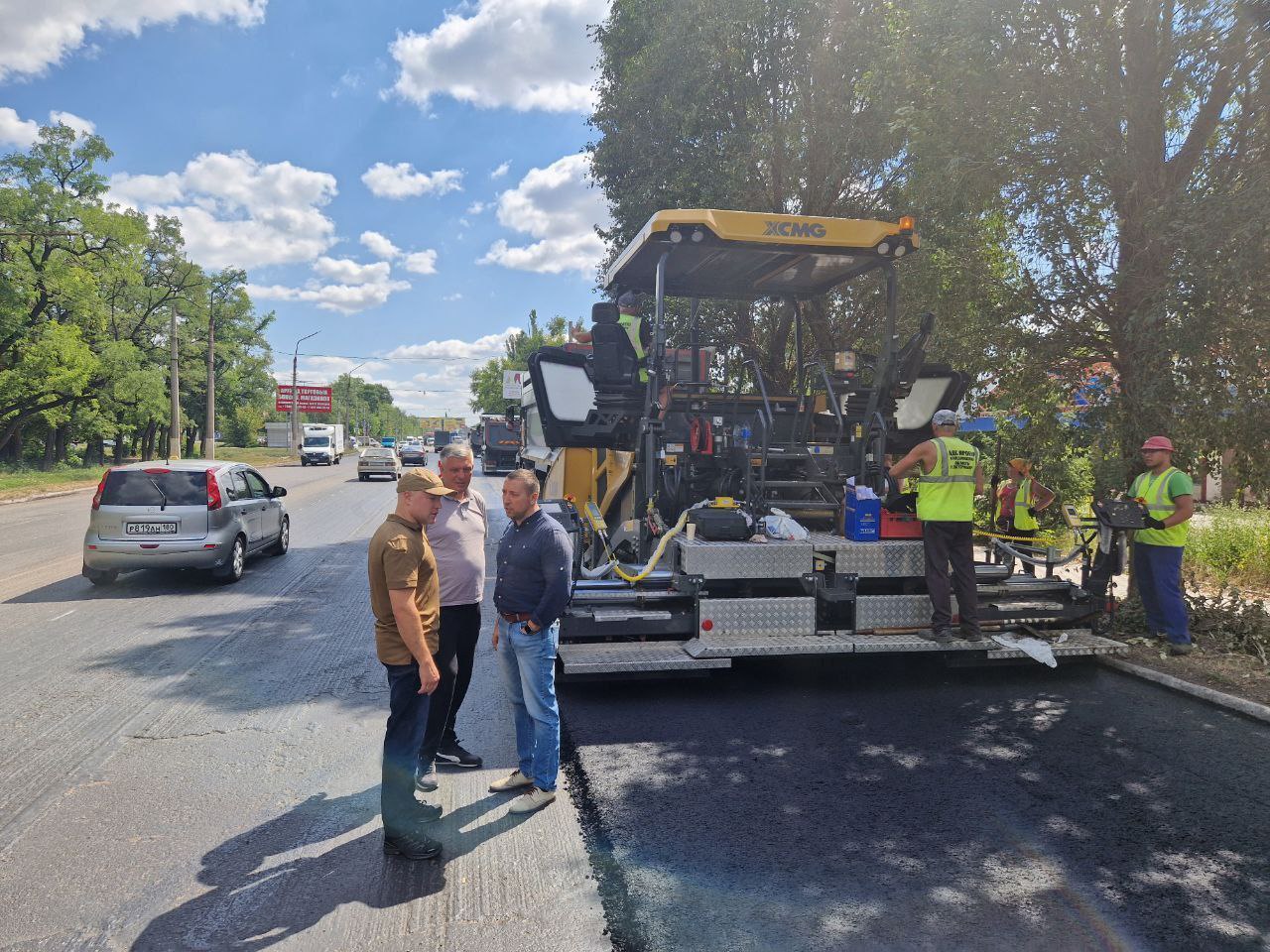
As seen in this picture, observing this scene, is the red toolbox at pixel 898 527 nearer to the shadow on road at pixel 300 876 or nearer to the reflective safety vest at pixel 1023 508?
the reflective safety vest at pixel 1023 508

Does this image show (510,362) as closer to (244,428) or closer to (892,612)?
(244,428)

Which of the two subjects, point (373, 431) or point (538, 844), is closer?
point (538, 844)

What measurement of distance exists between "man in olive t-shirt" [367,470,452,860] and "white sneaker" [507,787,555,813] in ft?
1.49

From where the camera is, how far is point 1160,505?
6660 millimetres

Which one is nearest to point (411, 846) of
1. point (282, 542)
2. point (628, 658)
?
point (628, 658)

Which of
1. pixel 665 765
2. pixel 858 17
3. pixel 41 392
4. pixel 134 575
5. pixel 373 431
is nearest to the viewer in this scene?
pixel 665 765

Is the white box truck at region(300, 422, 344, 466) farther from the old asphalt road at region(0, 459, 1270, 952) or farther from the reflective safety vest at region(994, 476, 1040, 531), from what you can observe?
the reflective safety vest at region(994, 476, 1040, 531)

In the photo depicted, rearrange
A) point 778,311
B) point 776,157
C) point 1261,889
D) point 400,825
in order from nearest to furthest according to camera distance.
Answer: point 1261,889
point 400,825
point 778,311
point 776,157

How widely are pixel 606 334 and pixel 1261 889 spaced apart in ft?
17.0

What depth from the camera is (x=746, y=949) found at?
9.68ft

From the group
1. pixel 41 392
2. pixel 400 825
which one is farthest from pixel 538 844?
pixel 41 392

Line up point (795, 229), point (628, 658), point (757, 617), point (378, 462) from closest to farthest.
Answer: point (628, 658)
point (757, 617)
point (795, 229)
point (378, 462)

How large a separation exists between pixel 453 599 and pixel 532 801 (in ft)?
3.51

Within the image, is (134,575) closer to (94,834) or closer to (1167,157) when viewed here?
(94,834)
